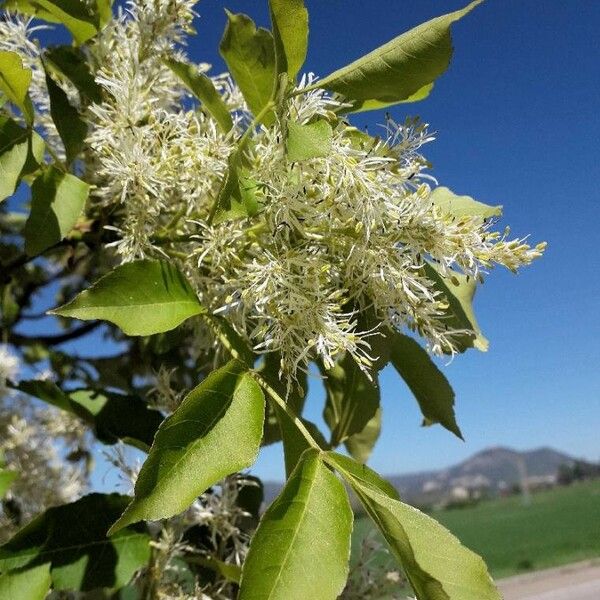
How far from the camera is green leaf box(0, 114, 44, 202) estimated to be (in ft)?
2.07

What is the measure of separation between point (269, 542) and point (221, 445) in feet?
0.24

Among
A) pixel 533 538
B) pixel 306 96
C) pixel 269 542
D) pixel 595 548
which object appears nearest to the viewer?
pixel 269 542

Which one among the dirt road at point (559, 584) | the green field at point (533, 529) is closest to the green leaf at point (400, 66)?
the green field at point (533, 529)

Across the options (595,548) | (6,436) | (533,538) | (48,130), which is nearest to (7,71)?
(48,130)

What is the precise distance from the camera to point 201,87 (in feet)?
1.98

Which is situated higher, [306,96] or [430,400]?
[306,96]

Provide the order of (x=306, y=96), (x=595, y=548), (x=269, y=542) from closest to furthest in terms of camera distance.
A: (x=269, y=542) → (x=306, y=96) → (x=595, y=548)

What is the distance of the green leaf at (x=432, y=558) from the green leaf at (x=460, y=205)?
0.27 m

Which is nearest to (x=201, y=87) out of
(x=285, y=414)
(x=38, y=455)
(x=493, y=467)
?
(x=285, y=414)

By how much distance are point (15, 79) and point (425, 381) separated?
0.47 metres

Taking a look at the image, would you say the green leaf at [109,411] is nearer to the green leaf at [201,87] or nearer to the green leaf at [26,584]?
the green leaf at [26,584]

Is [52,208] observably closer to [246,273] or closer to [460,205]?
[246,273]

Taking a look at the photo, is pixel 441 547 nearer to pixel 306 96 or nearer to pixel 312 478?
pixel 312 478

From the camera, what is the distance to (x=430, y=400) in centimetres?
72
